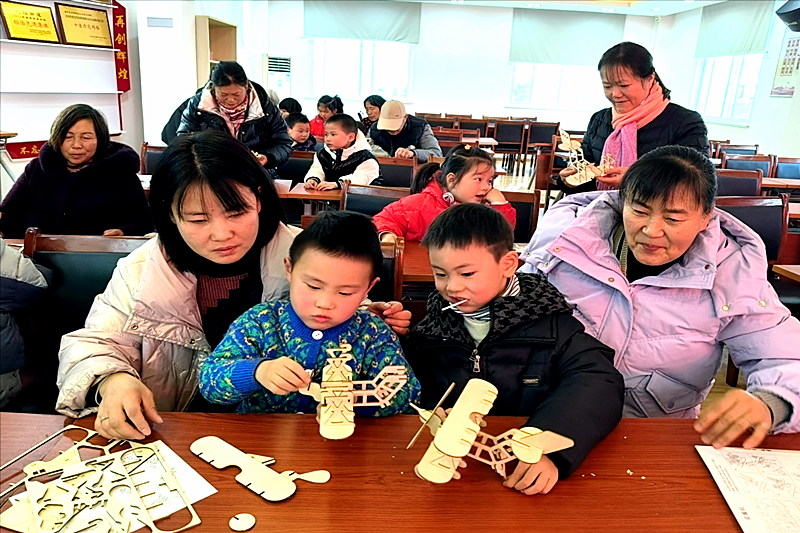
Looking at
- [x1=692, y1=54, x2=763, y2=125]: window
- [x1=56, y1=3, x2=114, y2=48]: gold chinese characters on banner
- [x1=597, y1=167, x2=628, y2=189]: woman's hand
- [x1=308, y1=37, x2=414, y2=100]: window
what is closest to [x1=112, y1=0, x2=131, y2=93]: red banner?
[x1=56, y1=3, x2=114, y2=48]: gold chinese characters on banner

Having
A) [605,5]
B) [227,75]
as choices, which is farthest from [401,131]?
[605,5]

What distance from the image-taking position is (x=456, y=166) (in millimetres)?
2650

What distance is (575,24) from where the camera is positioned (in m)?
11.8

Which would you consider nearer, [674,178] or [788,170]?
[674,178]

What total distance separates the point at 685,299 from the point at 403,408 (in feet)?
2.41

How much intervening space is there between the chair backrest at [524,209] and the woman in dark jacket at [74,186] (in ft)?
6.06

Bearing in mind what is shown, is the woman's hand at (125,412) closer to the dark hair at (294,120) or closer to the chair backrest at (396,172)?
the chair backrest at (396,172)

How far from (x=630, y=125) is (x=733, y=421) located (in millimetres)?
1966

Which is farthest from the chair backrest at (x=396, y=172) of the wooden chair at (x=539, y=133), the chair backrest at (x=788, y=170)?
the wooden chair at (x=539, y=133)

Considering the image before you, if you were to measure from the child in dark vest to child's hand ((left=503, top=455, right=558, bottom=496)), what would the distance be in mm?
2991

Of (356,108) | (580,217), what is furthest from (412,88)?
(580,217)

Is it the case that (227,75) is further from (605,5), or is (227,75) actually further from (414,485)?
(605,5)

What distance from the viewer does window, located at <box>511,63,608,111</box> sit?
12250 millimetres

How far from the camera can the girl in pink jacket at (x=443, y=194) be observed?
2.50 m
